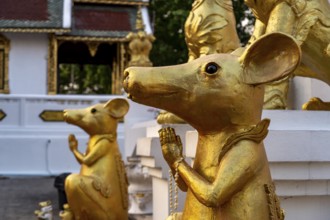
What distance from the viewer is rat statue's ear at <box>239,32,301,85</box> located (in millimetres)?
1602

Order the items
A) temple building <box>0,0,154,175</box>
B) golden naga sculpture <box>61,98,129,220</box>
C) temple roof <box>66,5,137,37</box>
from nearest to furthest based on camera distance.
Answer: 1. golden naga sculpture <box>61,98,129,220</box>
2. temple building <box>0,0,154,175</box>
3. temple roof <box>66,5,137,37</box>

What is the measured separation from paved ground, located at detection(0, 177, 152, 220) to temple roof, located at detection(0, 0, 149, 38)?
Answer: 12.0 ft

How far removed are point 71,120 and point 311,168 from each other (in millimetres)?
2078

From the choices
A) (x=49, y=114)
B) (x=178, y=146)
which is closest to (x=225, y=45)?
(x=178, y=146)

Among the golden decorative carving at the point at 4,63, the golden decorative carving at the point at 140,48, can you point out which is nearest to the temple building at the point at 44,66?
the golden decorative carving at the point at 4,63

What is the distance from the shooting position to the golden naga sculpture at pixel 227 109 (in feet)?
5.28

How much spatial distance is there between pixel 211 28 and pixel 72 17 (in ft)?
34.1

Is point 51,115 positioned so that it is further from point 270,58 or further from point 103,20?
point 270,58

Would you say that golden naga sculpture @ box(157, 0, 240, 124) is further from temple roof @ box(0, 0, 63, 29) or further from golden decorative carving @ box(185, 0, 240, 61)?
A: temple roof @ box(0, 0, 63, 29)

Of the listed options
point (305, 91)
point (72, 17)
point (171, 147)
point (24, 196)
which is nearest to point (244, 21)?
point (72, 17)

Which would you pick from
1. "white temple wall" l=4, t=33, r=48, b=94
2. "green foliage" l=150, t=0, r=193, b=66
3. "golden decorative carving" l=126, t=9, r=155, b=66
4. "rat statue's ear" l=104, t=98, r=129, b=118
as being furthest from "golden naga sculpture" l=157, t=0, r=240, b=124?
"green foliage" l=150, t=0, r=193, b=66

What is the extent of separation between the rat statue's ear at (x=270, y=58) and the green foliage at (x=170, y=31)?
12.0 metres

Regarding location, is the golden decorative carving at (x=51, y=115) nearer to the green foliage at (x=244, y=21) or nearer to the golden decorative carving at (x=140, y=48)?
the green foliage at (x=244, y=21)

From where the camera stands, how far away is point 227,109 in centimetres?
167
